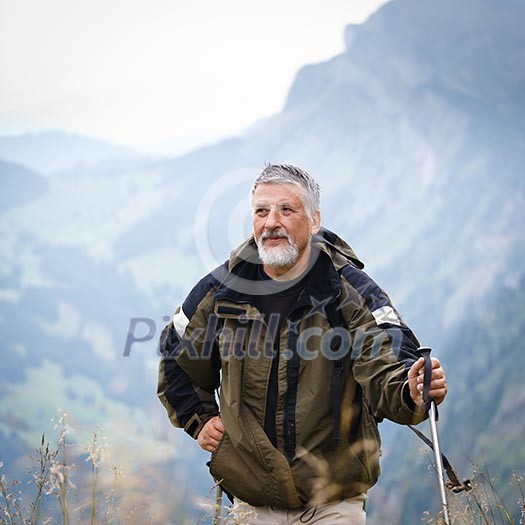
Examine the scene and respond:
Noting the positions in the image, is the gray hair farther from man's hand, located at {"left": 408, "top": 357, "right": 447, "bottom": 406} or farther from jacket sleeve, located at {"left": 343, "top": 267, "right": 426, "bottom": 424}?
man's hand, located at {"left": 408, "top": 357, "right": 447, "bottom": 406}

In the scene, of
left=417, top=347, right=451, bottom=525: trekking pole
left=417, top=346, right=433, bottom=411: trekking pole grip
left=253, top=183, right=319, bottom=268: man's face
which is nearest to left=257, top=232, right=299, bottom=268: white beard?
left=253, top=183, right=319, bottom=268: man's face

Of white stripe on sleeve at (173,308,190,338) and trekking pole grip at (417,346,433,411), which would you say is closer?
trekking pole grip at (417,346,433,411)

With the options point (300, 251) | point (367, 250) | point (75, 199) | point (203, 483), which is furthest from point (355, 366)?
point (75, 199)

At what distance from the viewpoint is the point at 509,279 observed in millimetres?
74000

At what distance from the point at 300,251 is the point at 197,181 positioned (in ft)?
327

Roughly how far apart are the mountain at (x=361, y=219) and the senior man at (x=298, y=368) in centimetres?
6111

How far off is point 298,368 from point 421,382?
0.70 meters

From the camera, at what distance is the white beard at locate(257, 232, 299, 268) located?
379 cm

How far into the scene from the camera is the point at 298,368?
358 centimetres

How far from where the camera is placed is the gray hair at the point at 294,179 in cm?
389

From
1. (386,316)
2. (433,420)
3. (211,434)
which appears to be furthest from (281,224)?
(433,420)

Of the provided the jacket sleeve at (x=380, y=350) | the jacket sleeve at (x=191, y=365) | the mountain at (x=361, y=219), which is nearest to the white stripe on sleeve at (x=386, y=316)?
the jacket sleeve at (x=380, y=350)

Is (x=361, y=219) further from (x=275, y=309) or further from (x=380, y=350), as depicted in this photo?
(x=380, y=350)

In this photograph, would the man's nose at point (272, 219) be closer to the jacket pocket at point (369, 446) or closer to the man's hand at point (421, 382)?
the jacket pocket at point (369, 446)
